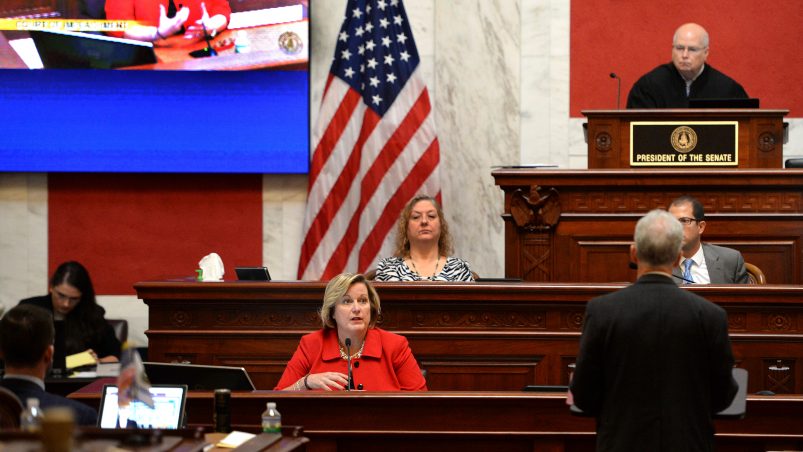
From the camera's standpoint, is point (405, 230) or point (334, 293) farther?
point (405, 230)

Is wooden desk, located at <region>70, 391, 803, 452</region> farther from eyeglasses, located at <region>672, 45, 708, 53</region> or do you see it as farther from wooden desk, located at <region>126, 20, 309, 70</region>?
wooden desk, located at <region>126, 20, 309, 70</region>

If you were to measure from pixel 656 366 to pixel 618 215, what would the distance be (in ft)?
12.8

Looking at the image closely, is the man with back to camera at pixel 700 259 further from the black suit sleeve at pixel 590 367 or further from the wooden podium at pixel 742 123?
the black suit sleeve at pixel 590 367

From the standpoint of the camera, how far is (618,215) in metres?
7.88

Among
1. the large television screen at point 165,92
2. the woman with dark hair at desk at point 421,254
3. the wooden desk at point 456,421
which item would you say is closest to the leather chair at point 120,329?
the large television screen at point 165,92

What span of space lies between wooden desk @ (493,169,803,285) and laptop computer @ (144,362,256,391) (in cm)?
300

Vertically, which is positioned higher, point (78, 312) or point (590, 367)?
point (590, 367)

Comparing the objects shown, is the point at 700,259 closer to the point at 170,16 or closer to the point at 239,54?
the point at 239,54

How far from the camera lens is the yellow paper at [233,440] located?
392 cm

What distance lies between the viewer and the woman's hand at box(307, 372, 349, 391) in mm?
5523

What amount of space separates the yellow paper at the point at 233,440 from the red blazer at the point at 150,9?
6.54m

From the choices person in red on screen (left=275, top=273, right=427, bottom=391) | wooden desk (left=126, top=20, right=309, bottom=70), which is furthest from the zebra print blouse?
wooden desk (left=126, top=20, right=309, bottom=70)

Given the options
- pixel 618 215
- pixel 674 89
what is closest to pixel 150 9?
pixel 674 89

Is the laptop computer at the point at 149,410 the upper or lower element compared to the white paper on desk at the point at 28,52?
lower
